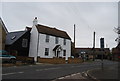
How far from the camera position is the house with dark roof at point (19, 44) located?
34062mm

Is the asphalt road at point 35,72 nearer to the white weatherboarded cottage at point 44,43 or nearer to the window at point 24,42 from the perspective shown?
the white weatherboarded cottage at point 44,43

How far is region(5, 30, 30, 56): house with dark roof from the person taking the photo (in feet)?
112

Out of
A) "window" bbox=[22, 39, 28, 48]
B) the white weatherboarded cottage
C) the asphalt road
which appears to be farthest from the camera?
"window" bbox=[22, 39, 28, 48]

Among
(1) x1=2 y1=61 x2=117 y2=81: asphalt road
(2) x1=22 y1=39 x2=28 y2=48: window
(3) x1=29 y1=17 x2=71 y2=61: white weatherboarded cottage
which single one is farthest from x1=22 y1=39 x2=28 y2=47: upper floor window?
(1) x1=2 y1=61 x2=117 y2=81: asphalt road

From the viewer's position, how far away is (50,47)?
3778 centimetres

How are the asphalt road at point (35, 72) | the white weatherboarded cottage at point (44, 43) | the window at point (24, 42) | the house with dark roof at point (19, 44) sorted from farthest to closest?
the window at point (24, 42)
the white weatherboarded cottage at point (44, 43)
the house with dark roof at point (19, 44)
the asphalt road at point (35, 72)

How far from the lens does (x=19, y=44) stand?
115 ft

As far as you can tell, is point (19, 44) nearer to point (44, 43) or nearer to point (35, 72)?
point (44, 43)

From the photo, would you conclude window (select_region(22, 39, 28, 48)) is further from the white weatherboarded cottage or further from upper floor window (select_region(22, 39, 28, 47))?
the white weatherboarded cottage

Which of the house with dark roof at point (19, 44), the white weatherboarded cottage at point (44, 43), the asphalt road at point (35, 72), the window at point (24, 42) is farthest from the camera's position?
the window at point (24, 42)

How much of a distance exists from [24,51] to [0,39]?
5499mm

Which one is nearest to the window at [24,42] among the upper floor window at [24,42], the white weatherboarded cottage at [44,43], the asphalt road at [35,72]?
the upper floor window at [24,42]

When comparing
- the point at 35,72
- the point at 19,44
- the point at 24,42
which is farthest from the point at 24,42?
the point at 35,72

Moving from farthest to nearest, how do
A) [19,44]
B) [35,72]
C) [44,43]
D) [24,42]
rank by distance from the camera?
1. [44,43]
2. [24,42]
3. [19,44]
4. [35,72]
